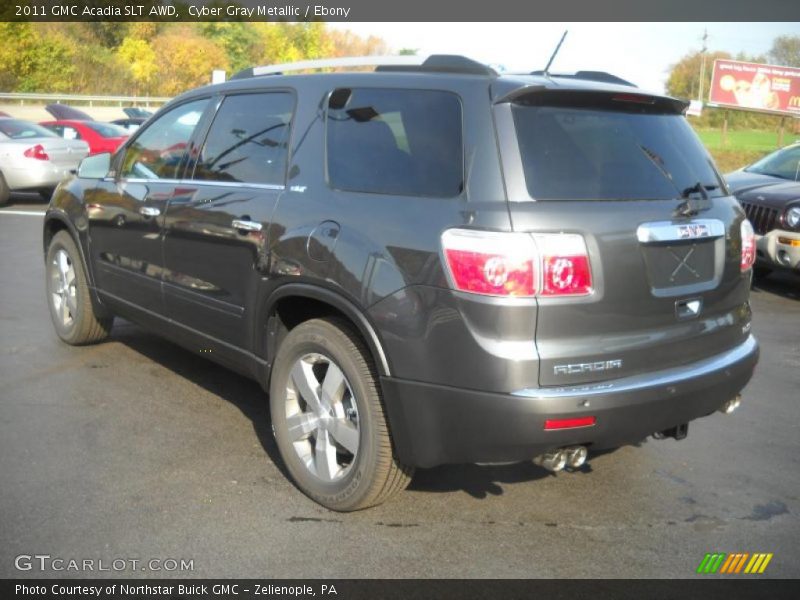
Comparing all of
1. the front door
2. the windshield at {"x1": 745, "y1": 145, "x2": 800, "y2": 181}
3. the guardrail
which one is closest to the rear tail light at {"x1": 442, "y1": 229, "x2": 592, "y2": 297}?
the front door

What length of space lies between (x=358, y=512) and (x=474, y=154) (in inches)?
65.6

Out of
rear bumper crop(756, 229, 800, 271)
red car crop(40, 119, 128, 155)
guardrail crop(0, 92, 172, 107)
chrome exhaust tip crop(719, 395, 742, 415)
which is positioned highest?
chrome exhaust tip crop(719, 395, 742, 415)

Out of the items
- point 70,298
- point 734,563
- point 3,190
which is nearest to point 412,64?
point 734,563

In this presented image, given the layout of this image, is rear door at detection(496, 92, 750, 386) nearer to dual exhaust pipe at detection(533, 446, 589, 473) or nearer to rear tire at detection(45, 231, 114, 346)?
dual exhaust pipe at detection(533, 446, 589, 473)

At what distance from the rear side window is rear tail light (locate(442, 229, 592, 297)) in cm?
27

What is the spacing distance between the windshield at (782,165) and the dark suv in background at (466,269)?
667 centimetres

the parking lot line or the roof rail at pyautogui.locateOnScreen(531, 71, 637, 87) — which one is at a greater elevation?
the roof rail at pyautogui.locateOnScreen(531, 71, 637, 87)

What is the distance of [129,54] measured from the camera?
59188mm

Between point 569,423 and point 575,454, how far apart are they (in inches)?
11.1

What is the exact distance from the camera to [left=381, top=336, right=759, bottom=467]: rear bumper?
10.3ft

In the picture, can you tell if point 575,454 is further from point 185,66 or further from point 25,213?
Result: point 185,66

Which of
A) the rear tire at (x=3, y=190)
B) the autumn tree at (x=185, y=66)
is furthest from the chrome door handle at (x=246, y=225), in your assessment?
Answer: the autumn tree at (x=185, y=66)

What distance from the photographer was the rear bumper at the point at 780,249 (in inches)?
328

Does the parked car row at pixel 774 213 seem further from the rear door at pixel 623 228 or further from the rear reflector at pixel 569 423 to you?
the rear reflector at pixel 569 423
